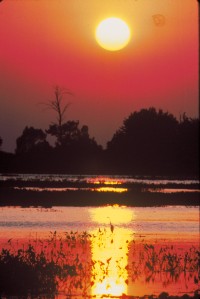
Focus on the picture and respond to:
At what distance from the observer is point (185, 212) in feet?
138

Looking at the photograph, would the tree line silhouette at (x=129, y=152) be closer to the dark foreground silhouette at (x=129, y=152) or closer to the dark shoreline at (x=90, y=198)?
the dark foreground silhouette at (x=129, y=152)

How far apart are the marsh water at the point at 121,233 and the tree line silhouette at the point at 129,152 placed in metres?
52.8

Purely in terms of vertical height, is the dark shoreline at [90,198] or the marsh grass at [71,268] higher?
the dark shoreline at [90,198]

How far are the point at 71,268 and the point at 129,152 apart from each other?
86.0 meters

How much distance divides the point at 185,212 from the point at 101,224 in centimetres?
903

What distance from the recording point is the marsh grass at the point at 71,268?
16016 mm

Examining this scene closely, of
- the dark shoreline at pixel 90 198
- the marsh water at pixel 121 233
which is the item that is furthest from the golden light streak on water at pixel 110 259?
the dark shoreline at pixel 90 198

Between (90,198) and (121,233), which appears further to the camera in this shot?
(90,198)

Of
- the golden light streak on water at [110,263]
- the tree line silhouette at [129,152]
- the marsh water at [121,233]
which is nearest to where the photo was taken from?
the golden light streak on water at [110,263]

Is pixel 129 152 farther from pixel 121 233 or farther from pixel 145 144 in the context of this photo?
pixel 121 233

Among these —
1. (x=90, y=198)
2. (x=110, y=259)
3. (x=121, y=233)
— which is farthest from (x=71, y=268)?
(x=90, y=198)

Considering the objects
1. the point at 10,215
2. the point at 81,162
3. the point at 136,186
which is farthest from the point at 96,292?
the point at 81,162

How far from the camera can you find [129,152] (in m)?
104

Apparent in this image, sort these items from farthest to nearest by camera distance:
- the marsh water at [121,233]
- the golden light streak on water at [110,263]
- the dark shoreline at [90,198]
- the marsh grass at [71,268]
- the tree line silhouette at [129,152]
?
the tree line silhouette at [129,152] → the dark shoreline at [90,198] → the marsh water at [121,233] → the golden light streak on water at [110,263] → the marsh grass at [71,268]
